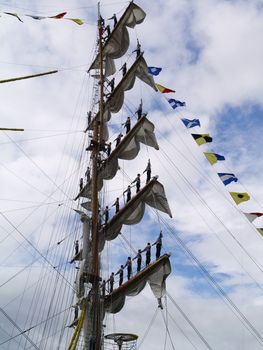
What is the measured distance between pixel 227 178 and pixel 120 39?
1387cm

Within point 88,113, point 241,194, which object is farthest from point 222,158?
point 88,113

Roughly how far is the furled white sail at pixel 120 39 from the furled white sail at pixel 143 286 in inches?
503

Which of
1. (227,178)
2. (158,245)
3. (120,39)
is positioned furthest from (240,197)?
(120,39)

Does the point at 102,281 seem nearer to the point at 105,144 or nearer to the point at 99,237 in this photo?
the point at 99,237

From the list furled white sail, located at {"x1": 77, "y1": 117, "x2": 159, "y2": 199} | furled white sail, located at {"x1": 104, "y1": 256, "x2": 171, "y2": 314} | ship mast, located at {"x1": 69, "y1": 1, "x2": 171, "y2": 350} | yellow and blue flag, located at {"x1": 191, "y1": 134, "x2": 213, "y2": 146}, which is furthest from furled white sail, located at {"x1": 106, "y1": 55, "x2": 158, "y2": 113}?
furled white sail, located at {"x1": 104, "y1": 256, "x2": 171, "y2": 314}

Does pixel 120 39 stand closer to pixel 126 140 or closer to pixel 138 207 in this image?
pixel 126 140

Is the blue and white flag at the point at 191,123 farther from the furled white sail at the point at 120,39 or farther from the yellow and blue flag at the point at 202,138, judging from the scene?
the furled white sail at the point at 120,39

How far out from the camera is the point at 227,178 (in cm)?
1691

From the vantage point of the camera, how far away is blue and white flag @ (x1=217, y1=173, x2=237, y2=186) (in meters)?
16.9

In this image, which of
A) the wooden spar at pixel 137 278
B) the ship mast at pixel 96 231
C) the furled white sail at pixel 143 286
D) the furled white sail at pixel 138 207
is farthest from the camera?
the furled white sail at pixel 138 207

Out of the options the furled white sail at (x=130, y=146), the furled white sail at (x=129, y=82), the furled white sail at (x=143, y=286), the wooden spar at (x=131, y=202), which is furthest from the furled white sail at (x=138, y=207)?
the furled white sail at (x=129, y=82)

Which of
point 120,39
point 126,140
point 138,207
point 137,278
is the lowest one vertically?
point 137,278

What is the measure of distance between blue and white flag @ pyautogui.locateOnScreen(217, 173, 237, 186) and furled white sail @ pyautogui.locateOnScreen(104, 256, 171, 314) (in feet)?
13.9

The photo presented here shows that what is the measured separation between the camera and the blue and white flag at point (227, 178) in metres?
16.9
